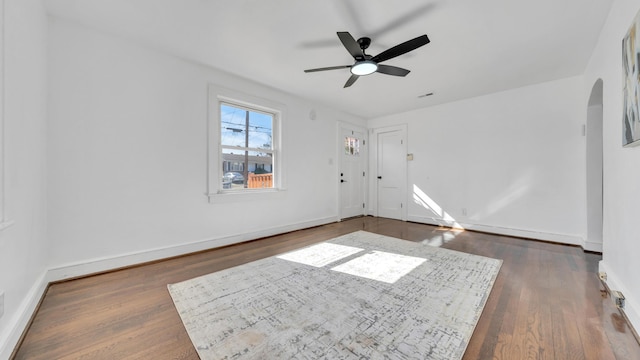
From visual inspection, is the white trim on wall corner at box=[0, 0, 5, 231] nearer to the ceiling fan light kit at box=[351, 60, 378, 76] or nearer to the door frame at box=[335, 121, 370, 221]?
the ceiling fan light kit at box=[351, 60, 378, 76]

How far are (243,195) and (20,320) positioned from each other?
2431 mm

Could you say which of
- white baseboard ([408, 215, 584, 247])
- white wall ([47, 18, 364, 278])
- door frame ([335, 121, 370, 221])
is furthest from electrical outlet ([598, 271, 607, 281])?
white wall ([47, 18, 364, 278])

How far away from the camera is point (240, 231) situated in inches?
146

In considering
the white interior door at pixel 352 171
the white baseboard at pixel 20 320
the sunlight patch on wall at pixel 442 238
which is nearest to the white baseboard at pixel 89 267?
the white baseboard at pixel 20 320

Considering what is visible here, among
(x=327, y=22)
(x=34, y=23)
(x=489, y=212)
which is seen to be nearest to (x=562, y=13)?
(x=327, y=22)

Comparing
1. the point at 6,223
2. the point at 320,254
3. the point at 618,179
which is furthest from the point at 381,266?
the point at 6,223

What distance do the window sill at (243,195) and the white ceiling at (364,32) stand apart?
179 cm

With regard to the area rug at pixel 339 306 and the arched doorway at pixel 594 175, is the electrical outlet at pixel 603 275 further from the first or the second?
the arched doorway at pixel 594 175

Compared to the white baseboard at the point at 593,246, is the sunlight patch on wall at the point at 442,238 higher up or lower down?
lower down

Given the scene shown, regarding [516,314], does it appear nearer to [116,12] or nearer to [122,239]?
[122,239]

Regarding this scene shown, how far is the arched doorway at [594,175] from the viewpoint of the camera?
3.25 meters

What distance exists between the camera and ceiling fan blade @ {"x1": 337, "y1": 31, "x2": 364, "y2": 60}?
2.11 m

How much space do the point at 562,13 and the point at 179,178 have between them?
448 cm

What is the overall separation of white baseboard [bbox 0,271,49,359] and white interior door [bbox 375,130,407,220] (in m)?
5.55
